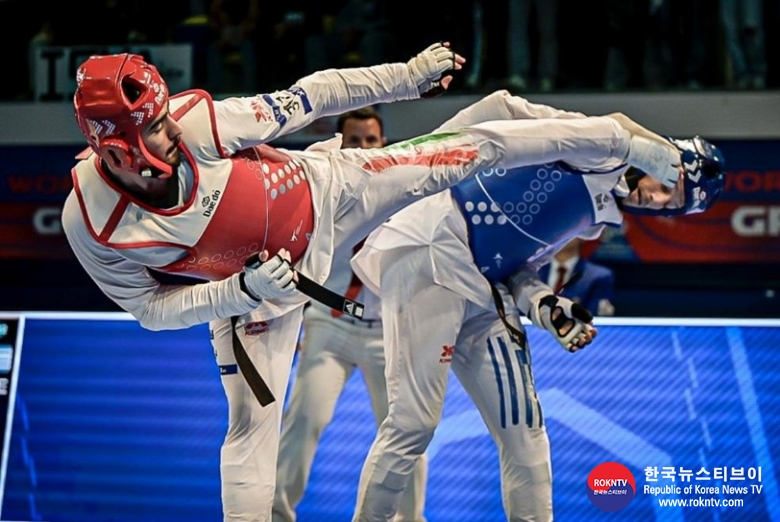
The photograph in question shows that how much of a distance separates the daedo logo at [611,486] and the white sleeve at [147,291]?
2161 millimetres

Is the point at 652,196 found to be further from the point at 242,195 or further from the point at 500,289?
the point at 242,195

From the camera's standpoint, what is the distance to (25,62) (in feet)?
33.7

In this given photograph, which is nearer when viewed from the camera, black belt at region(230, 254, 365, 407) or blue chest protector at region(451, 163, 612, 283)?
black belt at region(230, 254, 365, 407)

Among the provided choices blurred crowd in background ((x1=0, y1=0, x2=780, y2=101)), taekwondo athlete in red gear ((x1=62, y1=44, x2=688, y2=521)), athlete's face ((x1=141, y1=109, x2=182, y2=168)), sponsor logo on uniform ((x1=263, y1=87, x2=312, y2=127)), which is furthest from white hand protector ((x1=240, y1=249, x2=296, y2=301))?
blurred crowd in background ((x1=0, y1=0, x2=780, y2=101))

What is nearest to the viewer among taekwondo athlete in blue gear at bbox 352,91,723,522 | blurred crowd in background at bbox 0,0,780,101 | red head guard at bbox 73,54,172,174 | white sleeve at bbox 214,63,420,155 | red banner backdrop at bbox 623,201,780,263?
red head guard at bbox 73,54,172,174

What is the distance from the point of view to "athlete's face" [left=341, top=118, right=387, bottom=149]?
18.1 ft

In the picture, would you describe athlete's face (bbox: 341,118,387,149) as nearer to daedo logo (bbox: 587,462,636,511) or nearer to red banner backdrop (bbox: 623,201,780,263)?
daedo logo (bbox: 587,462,636,511)

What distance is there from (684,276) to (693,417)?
15.4 ft

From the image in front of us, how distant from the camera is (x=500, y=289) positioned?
4.58 metres

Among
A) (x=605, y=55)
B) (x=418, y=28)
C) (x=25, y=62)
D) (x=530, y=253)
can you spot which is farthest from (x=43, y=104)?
(x=530, y=253)

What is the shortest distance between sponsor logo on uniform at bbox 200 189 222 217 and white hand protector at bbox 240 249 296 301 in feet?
0.72

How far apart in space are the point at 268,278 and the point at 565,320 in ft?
4.17

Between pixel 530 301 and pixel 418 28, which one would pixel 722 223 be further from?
pixel 530 301

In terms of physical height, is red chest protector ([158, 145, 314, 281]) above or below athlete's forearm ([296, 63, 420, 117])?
below
